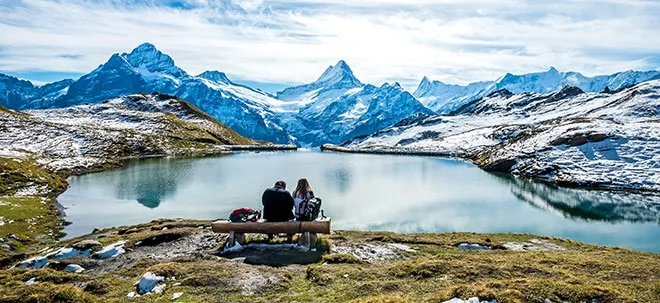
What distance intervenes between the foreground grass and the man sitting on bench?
3641mm

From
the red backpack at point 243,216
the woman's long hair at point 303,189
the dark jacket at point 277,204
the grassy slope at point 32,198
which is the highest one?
the woman's long hair at point 303,189

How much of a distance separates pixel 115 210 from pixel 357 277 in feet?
159

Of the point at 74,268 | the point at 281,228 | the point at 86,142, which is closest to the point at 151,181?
the point at 74,268

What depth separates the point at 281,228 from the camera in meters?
24.3

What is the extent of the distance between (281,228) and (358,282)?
782cm

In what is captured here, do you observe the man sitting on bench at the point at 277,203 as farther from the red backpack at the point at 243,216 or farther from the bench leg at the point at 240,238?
the bench leg at the point at 240,238

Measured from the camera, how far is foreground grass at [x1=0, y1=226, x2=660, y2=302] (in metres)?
14.5

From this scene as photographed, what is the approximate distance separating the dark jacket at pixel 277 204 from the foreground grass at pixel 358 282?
364 cm

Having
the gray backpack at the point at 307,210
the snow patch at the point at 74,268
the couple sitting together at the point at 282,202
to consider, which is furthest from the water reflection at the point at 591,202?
the snow patch at the point at 74,268

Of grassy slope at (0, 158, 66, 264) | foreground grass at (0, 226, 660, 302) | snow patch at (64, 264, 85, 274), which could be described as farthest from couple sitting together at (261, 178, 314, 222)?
grassy slope at (0, 158, 66, 264)

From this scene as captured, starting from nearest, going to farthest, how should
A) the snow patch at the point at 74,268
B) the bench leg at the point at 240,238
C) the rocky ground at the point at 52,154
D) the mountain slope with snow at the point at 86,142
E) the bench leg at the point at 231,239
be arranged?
1. the snow patch at the point at 74,268
2. the bench leg at the point at 231,239
3. the bench leg at the point at 240,238
4. the rocky ground at the point at 52,154
5. the mountain slope with snow at the point at 86,142

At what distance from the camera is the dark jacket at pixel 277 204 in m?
24.3

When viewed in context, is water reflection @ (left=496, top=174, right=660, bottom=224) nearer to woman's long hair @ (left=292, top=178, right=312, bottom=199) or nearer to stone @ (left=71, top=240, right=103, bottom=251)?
woman's long hair @ (left=292, top=178, right=312, bottom=199)

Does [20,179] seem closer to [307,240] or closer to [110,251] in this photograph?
[110,251]
